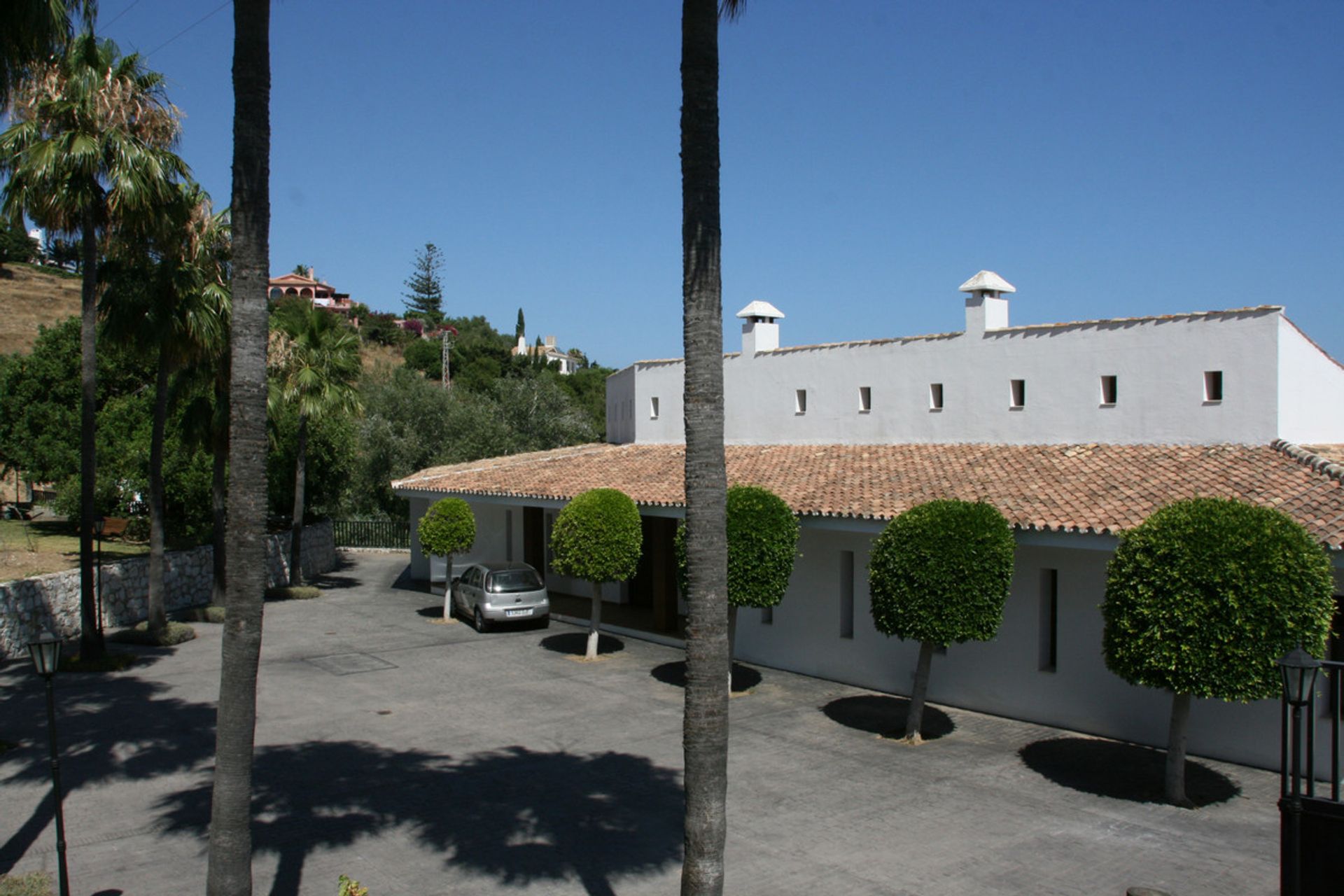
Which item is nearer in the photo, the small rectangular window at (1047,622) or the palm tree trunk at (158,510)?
the small rectangular window at (1047,622)

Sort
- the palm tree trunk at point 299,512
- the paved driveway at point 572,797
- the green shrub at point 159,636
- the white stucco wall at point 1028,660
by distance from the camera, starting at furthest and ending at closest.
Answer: the palm tree trunk at point 299,512
the green shrub at point 159,636
the white stucco wall at point 1028,660
the paved driveway at point 572,797

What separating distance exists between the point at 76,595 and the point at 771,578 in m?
15.2

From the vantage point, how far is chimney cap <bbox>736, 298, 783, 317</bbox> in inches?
959

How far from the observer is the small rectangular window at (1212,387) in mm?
15945

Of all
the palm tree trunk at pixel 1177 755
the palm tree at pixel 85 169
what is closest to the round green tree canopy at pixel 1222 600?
the palm tree trunk at pixel 1177 755

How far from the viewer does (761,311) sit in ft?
79.9

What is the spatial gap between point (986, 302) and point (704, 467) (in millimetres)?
13621

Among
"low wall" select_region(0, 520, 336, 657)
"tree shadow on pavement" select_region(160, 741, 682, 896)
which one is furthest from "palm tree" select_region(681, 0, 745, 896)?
"low wall" select_region(0, 520, 336, 657)

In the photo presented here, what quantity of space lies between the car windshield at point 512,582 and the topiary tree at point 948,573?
448 inches

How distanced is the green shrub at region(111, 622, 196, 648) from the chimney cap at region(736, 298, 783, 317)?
1460 cm

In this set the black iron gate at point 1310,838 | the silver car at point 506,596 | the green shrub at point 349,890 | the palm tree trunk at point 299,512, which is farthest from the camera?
the palm tree trunk at point 299,512

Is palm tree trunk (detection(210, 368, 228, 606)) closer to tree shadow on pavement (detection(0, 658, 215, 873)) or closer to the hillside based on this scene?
tree shadow on pavement (detection(0, 658, 215, 873))

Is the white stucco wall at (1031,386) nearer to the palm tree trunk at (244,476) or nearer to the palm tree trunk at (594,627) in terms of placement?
the palm tree trunk at (594,627)

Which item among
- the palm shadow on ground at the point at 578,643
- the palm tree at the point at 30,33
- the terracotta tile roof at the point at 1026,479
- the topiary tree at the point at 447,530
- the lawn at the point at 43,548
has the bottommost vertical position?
the palm shadow on ground at the point at 578,643
